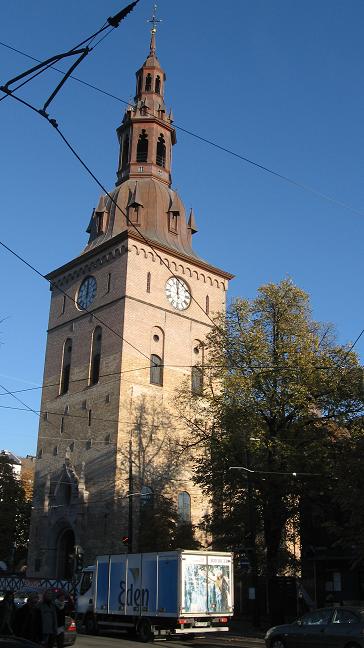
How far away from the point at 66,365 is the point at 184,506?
12.3 meters

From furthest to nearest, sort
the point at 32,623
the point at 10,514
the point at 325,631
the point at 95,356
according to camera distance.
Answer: the point at 10,514, the point at 95,356, the point at 325,631, the point at 32,623

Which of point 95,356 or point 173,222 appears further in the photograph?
point 173,222

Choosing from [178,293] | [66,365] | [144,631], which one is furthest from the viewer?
[66,365]

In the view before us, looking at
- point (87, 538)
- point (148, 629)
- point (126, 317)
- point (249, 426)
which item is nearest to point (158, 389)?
point (126, 317)

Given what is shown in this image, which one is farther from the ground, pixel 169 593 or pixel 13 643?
pixel 169 593

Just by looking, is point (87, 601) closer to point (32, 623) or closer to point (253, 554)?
point (253, 554)

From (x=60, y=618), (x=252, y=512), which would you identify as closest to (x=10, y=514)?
(x=252, y=512)

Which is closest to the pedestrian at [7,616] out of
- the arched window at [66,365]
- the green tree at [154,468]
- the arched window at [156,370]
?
the green tree at [154,468]

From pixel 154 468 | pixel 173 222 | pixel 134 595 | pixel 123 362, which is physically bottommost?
pixel 134 595

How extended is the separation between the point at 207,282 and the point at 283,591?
26.1 meters

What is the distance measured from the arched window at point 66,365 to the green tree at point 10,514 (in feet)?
41.4

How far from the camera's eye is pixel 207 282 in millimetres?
47406

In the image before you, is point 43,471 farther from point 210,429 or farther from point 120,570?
point 120,570

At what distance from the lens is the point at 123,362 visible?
39.9 meters
